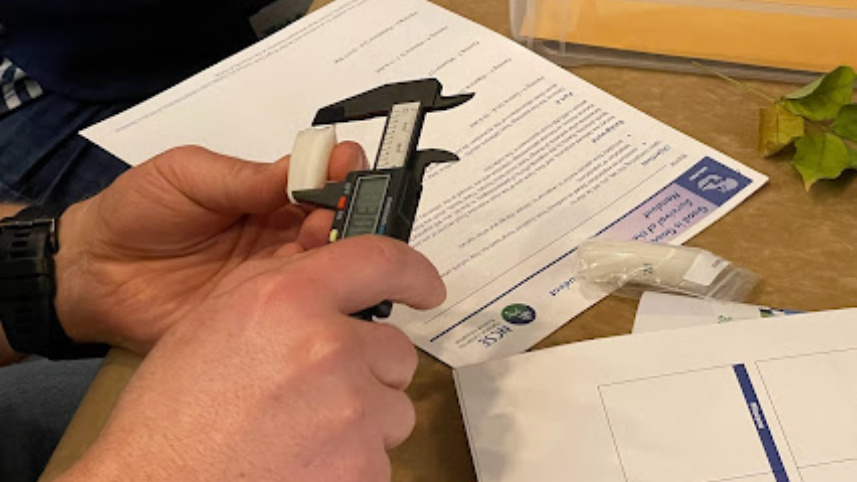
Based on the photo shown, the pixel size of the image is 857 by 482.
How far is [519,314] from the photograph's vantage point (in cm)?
60

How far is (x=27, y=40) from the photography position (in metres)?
0.99

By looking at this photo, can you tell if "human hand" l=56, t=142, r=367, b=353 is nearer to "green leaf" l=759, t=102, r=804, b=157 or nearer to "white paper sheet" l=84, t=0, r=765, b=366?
"white paper sheet" l=84, t=0, r=765, b=366

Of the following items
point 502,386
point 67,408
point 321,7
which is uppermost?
point 321,7

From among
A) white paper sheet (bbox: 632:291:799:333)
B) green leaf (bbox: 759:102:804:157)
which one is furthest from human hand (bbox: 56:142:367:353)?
green leaf (bbox: 759:102:804:157)

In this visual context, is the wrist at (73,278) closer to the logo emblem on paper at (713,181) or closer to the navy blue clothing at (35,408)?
the navy blue clothing at (35,408)

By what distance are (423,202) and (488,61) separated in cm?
18

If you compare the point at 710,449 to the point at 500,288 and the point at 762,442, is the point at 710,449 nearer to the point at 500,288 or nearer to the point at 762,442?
the point at 762,442

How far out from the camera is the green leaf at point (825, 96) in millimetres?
683

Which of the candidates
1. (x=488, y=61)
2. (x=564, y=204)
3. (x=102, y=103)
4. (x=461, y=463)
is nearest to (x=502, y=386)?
(x=461, y=463)

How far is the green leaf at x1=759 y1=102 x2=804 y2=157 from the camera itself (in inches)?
26.9

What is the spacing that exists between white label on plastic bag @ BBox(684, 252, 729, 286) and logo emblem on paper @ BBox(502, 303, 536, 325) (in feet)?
0.33

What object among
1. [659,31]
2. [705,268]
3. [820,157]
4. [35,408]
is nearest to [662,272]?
[705,268]

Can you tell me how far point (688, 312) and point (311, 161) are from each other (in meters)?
0.25

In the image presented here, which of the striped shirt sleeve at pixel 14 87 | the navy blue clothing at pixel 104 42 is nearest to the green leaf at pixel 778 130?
the navy blue clothing at pixel 104 42
